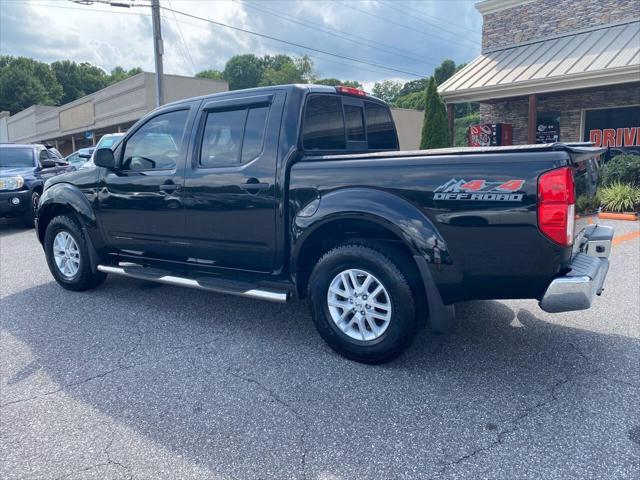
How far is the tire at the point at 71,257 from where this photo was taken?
5.20 metres

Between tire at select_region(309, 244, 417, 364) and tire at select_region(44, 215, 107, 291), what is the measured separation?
293cm

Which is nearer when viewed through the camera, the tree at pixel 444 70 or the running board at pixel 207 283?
the running board at pixel 207 283

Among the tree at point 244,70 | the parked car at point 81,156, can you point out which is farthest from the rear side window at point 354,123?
the tree at point 244,70

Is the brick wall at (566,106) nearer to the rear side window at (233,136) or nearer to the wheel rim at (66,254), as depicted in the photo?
the rear side window at (233,136)

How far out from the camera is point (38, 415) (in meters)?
2.95

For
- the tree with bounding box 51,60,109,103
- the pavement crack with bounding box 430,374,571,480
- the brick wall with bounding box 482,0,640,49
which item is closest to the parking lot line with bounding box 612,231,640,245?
the pavement crack with bounding box 430,374,571,480

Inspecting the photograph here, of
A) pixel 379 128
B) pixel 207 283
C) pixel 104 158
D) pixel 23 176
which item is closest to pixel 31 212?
pixel 23 176

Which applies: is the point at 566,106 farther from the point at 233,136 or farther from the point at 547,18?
the point at 233,136

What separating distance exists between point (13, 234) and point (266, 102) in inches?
336

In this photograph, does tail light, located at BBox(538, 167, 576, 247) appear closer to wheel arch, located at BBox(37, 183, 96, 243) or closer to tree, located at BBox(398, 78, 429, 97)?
wheel arch, located at BBox(37, 183, 96, 243)

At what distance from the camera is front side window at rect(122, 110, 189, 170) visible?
14.5ft

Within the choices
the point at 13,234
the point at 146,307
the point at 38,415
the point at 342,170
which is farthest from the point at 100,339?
the point at 13,234

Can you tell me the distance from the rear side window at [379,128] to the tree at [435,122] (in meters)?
9.40

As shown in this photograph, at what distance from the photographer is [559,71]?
1247 cm
